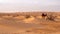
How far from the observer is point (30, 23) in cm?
67

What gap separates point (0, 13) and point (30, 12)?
6.9 inches

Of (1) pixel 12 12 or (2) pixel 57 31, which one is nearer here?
(2) pixel 57 31

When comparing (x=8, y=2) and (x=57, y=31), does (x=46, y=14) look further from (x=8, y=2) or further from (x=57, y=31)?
(x=8, y=2)

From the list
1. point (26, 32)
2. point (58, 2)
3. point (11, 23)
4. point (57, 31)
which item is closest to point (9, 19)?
point (11, 23)

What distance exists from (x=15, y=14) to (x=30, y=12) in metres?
0.09

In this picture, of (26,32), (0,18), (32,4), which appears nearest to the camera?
(26,32)

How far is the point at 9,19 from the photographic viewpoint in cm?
70

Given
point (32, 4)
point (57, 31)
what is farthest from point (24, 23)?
point (32, 4)

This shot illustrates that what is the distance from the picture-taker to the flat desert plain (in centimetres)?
61

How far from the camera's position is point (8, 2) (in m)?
0.97

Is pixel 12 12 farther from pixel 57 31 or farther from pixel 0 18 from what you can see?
pixel 57 31

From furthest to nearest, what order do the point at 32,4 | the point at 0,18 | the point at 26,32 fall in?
the point at 32,4 → the point at 0,18 → the point at 26,32

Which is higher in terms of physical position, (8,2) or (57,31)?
(8,2)

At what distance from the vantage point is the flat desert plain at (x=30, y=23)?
0.61 m
